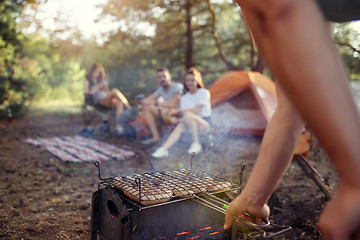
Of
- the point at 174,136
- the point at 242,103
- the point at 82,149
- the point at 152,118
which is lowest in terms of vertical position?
the point at 82,149

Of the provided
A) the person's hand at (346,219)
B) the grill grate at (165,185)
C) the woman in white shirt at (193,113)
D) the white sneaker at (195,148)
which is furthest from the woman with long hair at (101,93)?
the person's hand at (346,219)

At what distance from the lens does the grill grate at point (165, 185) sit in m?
1.54

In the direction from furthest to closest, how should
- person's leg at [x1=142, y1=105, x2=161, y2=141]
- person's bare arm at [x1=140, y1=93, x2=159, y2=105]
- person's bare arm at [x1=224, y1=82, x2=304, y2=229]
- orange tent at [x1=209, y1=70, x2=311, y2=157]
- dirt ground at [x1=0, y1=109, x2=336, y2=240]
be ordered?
person's bare arm at [x1=140, y1=93, x2=159, y2=105]
person's leg at [x1=142, y1=105, x2=161, y2=141]
orange tent at [x1=209, y1=70, x2=311, y2=157]
dirt ground at [x1=0, y1=109, x2=336, y2=240]
person's bare arm at [x1=224, y1=82, x2=304, y2=229]

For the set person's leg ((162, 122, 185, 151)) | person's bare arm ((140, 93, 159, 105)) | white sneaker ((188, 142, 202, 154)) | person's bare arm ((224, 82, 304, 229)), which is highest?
person's bare arm ((224, 82, 304, 229))

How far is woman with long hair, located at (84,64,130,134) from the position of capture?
24.3ft

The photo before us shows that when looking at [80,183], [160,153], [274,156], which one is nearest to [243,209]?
[274,156]

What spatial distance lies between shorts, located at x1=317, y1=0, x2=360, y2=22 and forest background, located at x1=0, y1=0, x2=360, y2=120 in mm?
4223

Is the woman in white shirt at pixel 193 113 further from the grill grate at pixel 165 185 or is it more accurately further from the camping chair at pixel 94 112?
the grill grate at pixel 165 185

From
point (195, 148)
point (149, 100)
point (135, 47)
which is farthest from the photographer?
point (135, 47)

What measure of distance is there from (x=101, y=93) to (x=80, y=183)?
4807 mm

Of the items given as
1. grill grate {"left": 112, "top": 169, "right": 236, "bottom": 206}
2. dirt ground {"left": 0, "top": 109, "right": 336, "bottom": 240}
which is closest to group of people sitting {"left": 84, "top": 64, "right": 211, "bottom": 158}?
dirt ground {"left": 0, "top": 109, "right": 336, "bottom": 240}

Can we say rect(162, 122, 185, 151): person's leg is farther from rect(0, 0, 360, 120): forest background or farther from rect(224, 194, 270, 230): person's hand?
rect(224, 194, 270, 230): person's hand

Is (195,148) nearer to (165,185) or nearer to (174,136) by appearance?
(174,136)

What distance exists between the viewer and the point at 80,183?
136 inches
